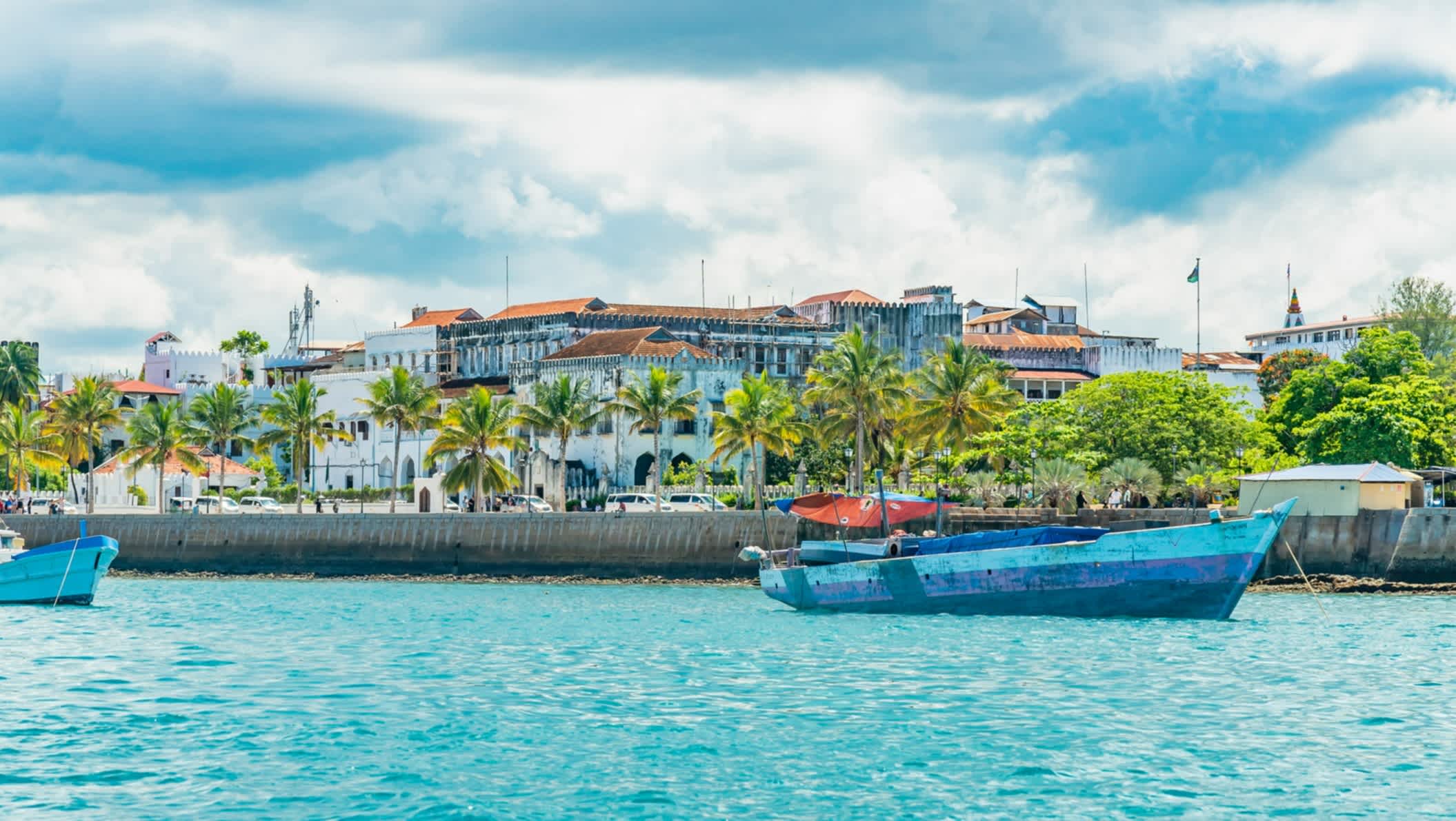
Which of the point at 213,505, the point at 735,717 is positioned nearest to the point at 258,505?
the point at 213,505

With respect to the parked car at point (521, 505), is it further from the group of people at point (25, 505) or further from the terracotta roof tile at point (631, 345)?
the group of people at point (25, 505)

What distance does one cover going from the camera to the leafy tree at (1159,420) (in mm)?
69250

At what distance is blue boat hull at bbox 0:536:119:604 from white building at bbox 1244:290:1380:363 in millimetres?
114645

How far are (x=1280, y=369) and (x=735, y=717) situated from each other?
101493 mm

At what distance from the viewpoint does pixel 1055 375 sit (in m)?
124

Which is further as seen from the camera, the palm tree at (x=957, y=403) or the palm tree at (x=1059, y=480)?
the palm tree at (x=957, y=403)

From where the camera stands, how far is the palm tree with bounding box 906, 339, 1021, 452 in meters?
78.2

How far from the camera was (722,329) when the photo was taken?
364 ft

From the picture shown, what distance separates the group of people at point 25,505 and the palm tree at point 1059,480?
4375cm

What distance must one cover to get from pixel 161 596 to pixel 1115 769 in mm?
43785

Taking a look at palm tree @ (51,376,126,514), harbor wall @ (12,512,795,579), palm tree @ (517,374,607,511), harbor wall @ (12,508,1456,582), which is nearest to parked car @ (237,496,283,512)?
palm tree @ (51,376,126,514)

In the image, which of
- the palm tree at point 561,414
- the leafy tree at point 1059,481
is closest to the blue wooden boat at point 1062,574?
the leafy tree at point 1059,481

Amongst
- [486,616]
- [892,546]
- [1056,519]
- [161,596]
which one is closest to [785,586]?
[892,546]

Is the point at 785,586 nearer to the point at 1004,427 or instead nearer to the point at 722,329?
the point at 1004,427
